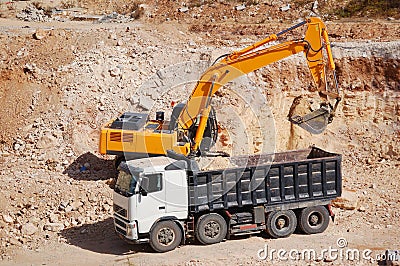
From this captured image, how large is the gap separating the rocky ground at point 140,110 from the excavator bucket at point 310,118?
1.43 feet

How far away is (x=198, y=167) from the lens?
1560 centimetres

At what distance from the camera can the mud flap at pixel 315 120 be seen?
17.9 meters

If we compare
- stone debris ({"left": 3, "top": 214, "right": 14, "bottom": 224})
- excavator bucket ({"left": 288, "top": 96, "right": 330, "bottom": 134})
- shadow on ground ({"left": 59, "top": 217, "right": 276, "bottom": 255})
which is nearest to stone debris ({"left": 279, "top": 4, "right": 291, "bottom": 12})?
excavator bucket ({"left": 288, "top": 96, "right": 330, "bottom": 134})

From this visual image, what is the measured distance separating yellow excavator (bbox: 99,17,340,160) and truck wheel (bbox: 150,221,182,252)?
9.32ft

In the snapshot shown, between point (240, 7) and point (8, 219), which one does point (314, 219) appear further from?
point (240, 7)

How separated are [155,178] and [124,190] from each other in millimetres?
789

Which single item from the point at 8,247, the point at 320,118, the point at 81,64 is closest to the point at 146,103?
the point at 81,64

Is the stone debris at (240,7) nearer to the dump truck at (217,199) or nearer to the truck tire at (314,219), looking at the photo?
the dump truck at (217,199)

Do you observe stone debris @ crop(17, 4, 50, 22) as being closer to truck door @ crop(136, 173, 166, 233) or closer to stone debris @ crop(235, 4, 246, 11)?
stone debris @ crop(235, 4, 246, 11)

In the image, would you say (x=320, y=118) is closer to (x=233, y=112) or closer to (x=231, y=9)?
(x=233, y=112)

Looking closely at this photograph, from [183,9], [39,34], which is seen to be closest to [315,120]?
[39,34]

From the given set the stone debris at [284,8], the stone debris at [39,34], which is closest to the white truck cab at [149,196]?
the stone debris at [39,34]

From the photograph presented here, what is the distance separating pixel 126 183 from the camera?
50.1ft

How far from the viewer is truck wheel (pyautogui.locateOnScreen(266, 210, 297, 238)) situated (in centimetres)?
1608
